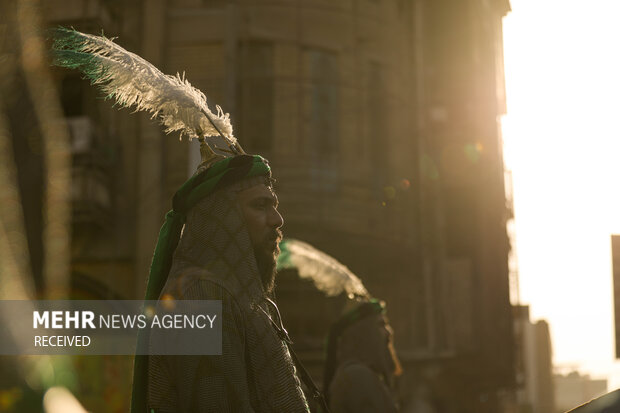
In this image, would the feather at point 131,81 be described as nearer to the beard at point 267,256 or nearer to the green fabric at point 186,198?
the green fabric at point 186,198

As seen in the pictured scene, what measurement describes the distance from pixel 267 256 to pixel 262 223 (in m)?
0.15

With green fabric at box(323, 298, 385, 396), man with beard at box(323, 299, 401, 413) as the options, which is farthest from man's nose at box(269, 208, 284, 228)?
green fabric at box(323, 298, 385, 396)

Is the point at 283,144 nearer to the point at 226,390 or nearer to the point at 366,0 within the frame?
the point at 366,0

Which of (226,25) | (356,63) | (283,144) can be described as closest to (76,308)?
(283,144)

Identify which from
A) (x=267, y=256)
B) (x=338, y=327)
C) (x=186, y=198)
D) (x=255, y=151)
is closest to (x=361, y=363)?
(x=338, y=327)

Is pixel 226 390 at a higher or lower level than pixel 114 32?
lower

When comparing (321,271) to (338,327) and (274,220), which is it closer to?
(338,327)

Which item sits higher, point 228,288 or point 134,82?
point 134,82

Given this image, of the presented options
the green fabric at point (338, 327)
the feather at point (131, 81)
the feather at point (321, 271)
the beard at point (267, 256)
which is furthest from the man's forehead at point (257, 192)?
the green fabric at point (338, 327)

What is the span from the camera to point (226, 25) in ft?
59.9

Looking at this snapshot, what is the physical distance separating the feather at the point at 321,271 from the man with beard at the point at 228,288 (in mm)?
3106

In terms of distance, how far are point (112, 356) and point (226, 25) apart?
7.11 metres

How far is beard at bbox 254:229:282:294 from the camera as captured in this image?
12.3 feet

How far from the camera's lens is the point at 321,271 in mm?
7168
